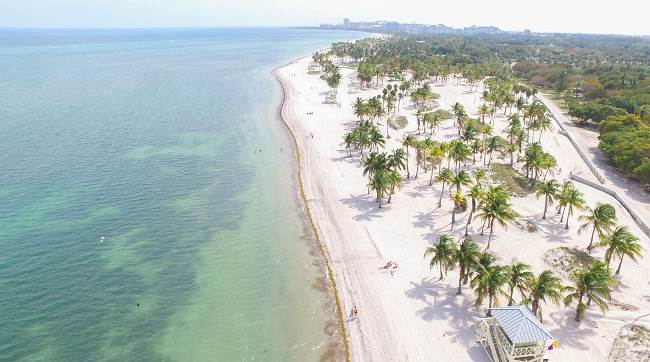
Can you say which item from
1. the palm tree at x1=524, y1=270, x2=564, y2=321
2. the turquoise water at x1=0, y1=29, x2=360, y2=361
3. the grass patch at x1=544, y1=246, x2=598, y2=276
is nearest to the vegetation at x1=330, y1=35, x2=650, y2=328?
the palm tree at x1=524, y1=270, x2=564, y2=321

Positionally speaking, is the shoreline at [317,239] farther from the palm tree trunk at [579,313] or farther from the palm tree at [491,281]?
the palm tree trunk at [579,313]

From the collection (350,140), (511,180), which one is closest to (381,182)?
(350,140)

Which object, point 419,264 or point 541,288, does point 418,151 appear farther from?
point 541,288

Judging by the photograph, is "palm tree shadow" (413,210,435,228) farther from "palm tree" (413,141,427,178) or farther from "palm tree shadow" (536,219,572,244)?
"palm tree shadow" (536,219,572,244)

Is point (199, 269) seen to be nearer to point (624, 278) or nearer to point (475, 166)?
point (624, 278)

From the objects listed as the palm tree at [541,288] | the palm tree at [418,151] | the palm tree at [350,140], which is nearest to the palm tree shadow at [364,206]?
the palm tree at [418,151]

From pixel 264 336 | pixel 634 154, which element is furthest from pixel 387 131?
pixel 264 336
